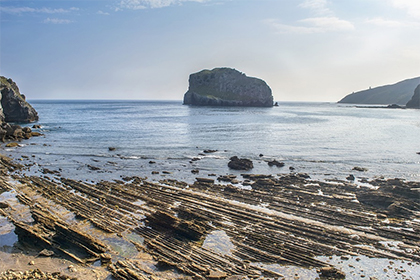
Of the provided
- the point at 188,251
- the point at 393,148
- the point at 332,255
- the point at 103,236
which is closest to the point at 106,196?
the point at 103,236

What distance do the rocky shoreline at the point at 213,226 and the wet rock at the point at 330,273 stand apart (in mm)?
46

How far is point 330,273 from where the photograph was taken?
1421cm

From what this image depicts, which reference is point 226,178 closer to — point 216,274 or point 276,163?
point 276,163

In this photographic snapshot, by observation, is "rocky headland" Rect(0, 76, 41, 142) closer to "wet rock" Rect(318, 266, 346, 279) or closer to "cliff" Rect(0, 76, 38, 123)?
"cliff" Rect(0, 76, 38, 123)

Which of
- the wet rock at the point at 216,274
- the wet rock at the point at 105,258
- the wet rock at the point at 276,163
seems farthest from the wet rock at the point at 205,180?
the wet rock at the point at 216,274

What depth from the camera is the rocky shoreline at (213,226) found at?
1485 centimetres

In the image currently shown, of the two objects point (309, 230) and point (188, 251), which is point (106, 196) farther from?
point (309, 230)

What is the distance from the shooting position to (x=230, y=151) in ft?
159

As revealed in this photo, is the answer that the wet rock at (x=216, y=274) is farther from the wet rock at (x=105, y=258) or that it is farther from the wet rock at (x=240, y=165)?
the wet rock at (x=240, y=165)

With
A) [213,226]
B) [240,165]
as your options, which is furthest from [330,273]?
[240,165]

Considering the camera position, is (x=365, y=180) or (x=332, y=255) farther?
(x=365, y=180)

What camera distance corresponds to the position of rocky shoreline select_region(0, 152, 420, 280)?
14.9 metres

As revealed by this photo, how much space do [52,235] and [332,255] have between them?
16.3 metres

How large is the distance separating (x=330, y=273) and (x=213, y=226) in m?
7.59
